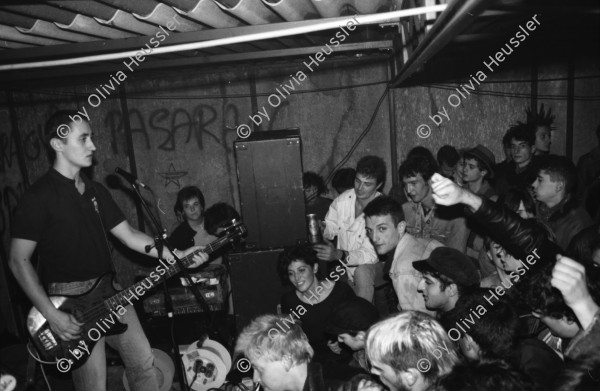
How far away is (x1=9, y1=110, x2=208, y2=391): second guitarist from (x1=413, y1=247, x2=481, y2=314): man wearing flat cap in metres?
1.97

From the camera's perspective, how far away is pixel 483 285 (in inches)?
125

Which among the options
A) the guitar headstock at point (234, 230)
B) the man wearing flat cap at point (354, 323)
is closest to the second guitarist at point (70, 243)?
the guitar headstock at point (234, 230)

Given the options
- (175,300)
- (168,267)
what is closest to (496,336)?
(168,267)

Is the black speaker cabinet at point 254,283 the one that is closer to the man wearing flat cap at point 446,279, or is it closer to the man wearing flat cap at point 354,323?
the man wearing flat cap at point 354,323

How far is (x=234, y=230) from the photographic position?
365 cm

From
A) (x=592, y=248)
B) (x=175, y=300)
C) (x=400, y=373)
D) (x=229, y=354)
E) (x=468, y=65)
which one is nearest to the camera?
(x=400, y=373)

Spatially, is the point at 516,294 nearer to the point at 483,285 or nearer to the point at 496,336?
the point at 496,336

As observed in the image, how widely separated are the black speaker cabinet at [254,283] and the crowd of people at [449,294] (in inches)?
9.4

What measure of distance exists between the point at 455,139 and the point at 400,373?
16.2ft

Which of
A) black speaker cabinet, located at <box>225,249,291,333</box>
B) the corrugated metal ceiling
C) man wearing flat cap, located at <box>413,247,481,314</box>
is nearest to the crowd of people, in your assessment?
man wearing flat cap, located at <box>413,247,481,314</box>

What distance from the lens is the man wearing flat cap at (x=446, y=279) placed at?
2734 millimetres

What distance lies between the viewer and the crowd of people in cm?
187

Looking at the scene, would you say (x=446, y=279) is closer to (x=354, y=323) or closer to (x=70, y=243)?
(x=354, y=323)

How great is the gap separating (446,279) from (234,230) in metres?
1.73
